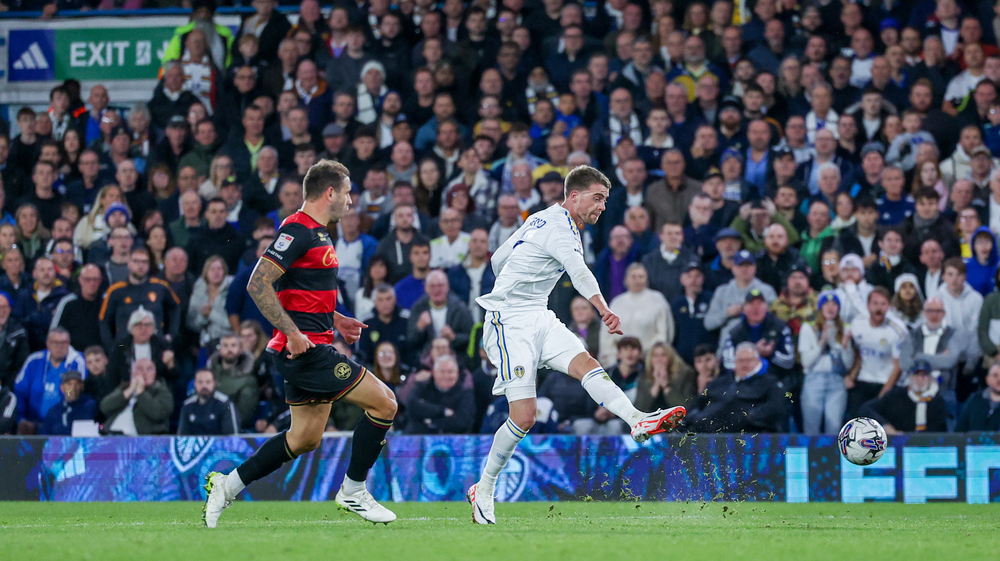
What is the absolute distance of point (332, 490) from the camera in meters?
11.9

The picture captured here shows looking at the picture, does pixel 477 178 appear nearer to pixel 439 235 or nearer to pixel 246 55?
pixel 439 235

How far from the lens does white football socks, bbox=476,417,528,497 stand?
26.8 feet

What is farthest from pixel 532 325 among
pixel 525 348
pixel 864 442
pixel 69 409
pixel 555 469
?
pixel 69 409

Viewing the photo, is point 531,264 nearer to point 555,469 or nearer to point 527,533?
point 527,533

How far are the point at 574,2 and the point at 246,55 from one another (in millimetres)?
4406

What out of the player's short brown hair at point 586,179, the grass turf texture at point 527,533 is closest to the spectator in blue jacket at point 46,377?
the grass turf texture at point 527,533

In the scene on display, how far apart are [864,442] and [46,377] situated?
8743 mm

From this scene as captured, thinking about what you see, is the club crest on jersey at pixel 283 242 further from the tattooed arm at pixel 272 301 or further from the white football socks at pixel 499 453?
the white football socks at pixel 499 453

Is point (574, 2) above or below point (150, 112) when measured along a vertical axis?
above

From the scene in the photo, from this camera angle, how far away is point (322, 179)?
7.65m

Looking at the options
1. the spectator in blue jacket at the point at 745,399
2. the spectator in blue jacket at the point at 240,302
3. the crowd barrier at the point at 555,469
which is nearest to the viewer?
the crowd barrier at the point at 555,469

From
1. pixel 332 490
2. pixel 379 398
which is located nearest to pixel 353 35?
pixel 332 490

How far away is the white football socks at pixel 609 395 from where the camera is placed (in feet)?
25.6

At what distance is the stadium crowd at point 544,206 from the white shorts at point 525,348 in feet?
12.7
